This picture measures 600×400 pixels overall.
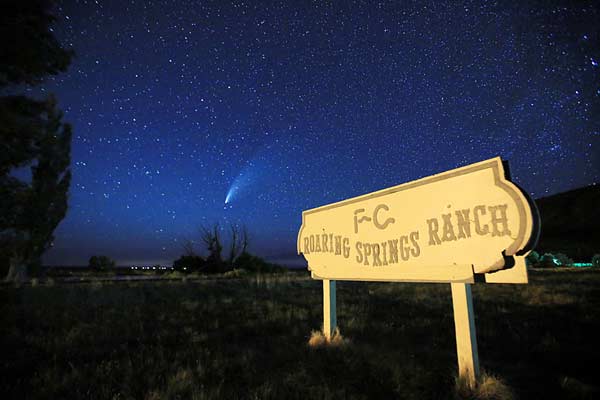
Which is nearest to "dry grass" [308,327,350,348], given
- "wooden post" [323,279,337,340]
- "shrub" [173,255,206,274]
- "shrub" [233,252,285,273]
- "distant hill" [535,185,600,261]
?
"wooden post" [323,279,337,340]

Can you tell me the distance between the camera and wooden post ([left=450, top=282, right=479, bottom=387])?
11.0 ft

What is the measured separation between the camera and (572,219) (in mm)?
81750

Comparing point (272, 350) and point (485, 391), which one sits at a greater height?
point (485, 391)

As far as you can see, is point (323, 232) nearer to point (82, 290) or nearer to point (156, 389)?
point (156, 389)

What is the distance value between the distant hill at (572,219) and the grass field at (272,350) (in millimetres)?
61276

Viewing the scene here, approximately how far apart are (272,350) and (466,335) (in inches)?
121

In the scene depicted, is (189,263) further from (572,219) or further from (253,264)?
(572,219)

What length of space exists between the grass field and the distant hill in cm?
6128

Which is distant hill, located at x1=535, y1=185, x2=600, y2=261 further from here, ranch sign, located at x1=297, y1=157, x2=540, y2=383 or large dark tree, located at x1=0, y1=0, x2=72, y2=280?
large dark tree, located at x1=0, y1=0, x2=72, y2=280

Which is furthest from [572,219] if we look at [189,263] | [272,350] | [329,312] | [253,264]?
[272,350]

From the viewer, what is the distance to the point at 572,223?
79.2 metres

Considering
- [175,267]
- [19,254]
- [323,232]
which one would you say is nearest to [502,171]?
[323,232]

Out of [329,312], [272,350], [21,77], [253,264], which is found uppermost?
[21,77]

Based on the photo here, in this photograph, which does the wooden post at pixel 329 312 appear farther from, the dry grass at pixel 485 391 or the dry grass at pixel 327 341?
the dry grass at pixel 485 391
